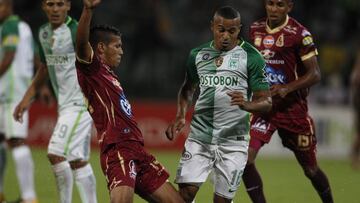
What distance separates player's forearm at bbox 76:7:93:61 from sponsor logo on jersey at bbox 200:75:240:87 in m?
1.19

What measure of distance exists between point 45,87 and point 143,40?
9247 mm

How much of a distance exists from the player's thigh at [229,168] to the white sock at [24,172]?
2.41 m

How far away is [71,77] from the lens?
884cm

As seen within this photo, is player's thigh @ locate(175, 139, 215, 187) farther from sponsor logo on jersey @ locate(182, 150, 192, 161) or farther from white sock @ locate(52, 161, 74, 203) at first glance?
white sock @ locate(52, 161, 74, 203)

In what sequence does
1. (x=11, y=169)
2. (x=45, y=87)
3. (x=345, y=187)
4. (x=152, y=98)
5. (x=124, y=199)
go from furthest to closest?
(x=152, y=98) < (x=11, y=169) < (x=345, y=187) < (x=45, y=87) < (x=124, y=199)

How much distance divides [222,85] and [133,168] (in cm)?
113

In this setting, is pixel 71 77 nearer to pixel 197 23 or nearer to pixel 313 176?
pixel 313 176

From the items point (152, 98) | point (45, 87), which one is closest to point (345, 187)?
point (45, 87)

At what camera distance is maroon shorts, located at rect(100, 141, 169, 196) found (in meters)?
6.91

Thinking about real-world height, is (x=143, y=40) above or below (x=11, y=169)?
above

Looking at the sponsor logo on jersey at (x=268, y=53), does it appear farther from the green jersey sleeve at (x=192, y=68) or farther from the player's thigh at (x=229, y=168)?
the player's thigh at (x=229, y=168)

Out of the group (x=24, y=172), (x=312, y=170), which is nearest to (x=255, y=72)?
(x=312, y=170)

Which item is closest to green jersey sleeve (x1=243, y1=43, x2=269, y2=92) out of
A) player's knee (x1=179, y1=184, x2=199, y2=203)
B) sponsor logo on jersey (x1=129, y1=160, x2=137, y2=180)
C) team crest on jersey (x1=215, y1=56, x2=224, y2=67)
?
team crest on jersey (x1=215, y1=56, x2=224, y2=67)

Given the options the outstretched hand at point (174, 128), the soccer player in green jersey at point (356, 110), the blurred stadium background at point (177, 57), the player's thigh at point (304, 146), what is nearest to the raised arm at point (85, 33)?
the outstretched hand at point (174, 128)
